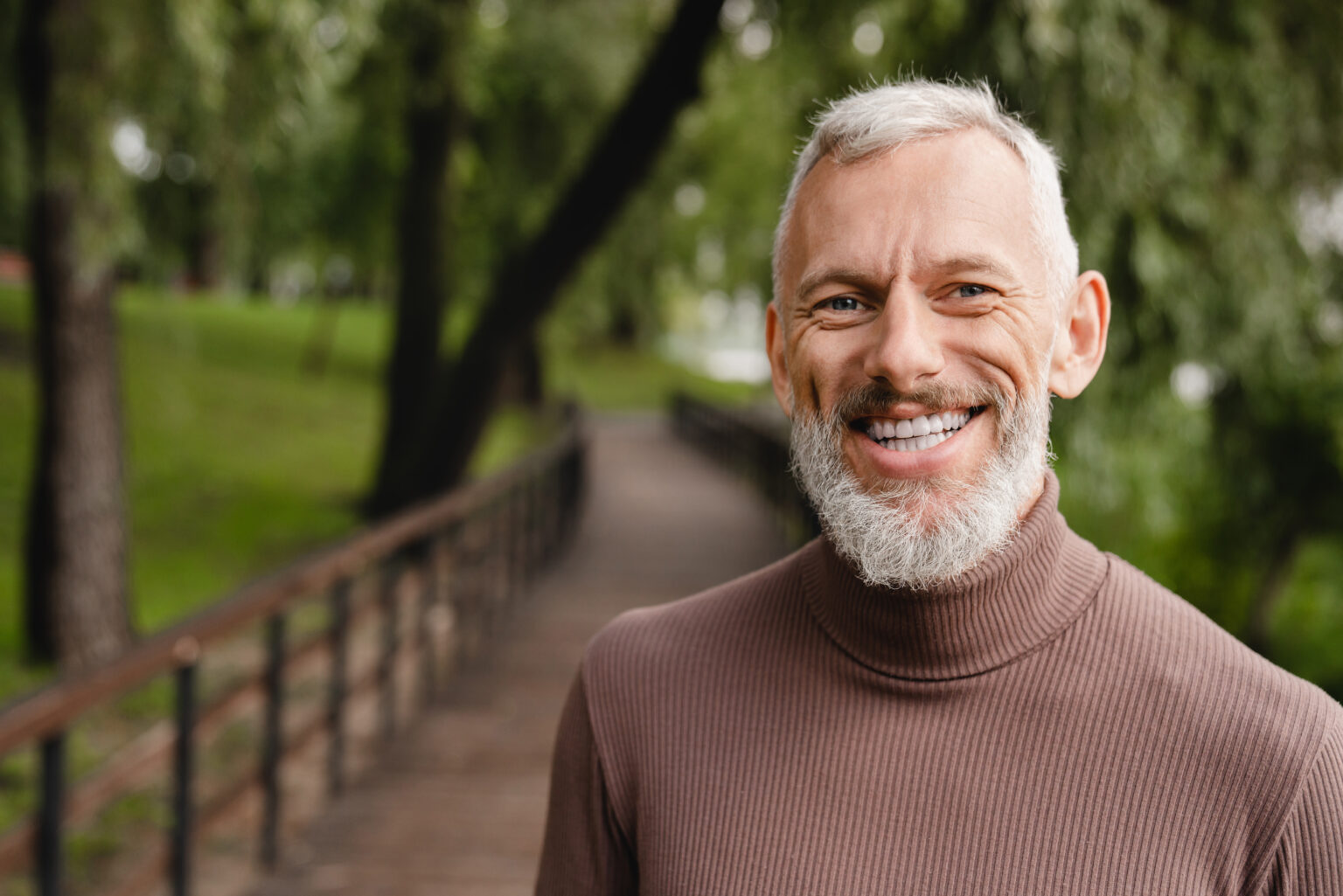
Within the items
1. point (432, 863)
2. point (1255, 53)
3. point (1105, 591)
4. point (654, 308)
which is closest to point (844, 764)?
point (1105, 591)

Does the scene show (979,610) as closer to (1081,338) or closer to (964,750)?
(964,750)

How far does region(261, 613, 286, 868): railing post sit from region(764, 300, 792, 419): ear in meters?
3.20

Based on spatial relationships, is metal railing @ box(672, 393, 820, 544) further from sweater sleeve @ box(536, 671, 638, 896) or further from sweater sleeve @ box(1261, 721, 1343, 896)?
sweater sleeve @ box(1261, 721, 1343, 896)

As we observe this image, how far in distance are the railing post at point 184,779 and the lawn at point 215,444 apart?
368 centimetres

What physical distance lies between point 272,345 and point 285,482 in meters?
12.6

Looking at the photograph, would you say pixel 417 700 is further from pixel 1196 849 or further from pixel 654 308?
pixel 654 308

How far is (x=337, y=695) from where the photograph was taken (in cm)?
512

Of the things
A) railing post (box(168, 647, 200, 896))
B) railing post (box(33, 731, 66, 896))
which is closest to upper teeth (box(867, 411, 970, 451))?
railing post (box(33, 731, 66, 896))

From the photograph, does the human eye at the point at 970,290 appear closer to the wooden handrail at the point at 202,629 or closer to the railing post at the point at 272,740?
the wooden handrail at the point at 202,629

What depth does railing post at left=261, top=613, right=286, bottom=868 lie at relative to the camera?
4328 mm

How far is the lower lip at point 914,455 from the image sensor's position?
4.33 feet

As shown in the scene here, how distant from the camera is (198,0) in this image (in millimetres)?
4680

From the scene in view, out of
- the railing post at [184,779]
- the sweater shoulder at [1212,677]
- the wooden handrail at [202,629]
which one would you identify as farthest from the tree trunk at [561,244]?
the sweater shoulder at [1212,677]

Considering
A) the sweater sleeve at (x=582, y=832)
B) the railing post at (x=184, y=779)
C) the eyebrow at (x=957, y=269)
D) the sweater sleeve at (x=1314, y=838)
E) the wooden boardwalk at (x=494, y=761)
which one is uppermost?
the eyebrow at (x=957, y=269)
